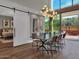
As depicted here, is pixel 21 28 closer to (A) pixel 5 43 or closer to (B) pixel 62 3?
(A) pixel 5 43

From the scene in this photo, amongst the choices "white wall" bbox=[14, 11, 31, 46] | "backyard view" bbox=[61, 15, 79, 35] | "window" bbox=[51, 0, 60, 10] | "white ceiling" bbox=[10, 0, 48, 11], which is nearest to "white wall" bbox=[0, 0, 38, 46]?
"white wall" bbox=[14, 11, 31, 46]

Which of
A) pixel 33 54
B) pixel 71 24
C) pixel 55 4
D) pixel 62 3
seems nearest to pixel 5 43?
pixel 33 54

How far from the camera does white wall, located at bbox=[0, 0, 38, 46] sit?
644cm

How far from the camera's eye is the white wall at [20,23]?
21.1 ft

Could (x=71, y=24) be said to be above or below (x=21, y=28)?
above

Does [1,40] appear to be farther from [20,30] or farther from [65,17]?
[65,17]

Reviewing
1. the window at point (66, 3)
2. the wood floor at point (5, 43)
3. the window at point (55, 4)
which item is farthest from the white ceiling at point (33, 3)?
the wood floor at point (5, 43)

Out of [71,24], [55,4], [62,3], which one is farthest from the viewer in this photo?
[55,4]

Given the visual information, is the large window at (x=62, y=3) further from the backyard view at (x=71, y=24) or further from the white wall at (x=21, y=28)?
the white wall at (x=21, y=28)

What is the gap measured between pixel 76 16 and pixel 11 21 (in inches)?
303

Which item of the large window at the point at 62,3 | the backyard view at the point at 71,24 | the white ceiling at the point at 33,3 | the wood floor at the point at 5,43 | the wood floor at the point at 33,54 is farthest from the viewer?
the backyard view at the point at 71,24

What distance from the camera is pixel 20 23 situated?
7555 millimetres

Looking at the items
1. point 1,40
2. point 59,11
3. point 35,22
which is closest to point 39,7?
point 35,22

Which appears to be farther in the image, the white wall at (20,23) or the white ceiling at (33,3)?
the white ceiling at (33,3)
